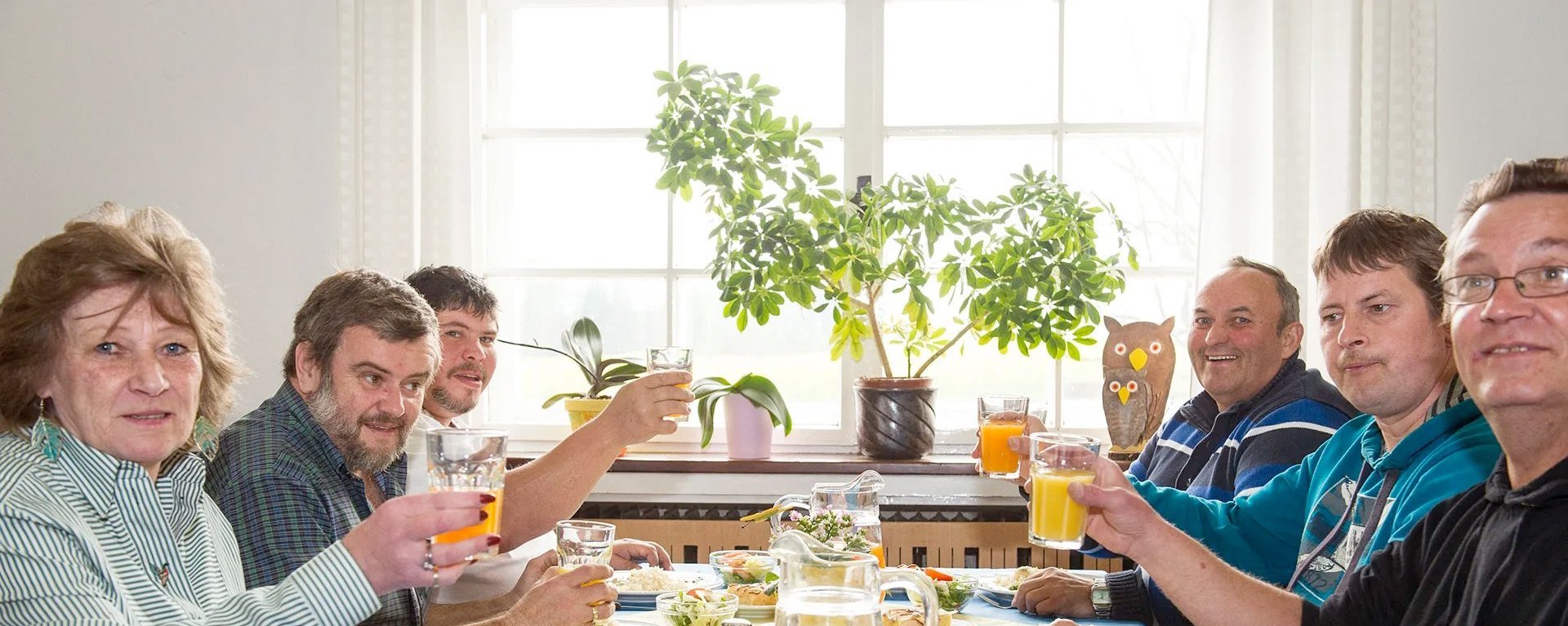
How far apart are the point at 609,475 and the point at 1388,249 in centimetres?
227

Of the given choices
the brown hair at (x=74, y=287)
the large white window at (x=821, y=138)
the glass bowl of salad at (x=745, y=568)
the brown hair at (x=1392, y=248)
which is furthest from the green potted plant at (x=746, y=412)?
the brown hair at (x=74, y=287)

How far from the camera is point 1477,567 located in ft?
4.52

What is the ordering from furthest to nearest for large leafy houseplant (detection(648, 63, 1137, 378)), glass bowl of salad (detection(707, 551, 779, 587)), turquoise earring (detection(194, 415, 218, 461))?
large leafy houseplant (detection(648, 63, 1137, 378))
glass bowl of salad (detection(707, 551, 779, 587))
turquoise earring (detection(194, 415, 218, 461))

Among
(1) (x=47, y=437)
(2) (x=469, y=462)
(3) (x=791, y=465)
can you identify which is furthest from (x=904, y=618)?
(3) (x=791, y=465)

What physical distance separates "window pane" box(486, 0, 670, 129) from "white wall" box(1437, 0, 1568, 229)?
231 centimetres

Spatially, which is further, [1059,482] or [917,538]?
[917,538]

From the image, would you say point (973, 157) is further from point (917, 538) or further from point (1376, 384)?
point (1376, 384)

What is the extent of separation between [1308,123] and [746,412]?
73.7 inches

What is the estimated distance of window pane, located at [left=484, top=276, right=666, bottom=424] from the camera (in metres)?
4.03

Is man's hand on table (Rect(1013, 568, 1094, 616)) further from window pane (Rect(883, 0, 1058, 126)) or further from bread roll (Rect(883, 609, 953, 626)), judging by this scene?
window pane (Rect(883, 0, 1058, 126))

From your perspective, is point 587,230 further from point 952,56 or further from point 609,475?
point 952,56

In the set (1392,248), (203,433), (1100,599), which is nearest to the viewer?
(203,433)

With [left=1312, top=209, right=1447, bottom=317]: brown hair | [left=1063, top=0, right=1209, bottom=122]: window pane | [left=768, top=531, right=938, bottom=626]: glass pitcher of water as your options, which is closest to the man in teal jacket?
[left=1312, top=209, right=1447, bottom=317]: brown hair

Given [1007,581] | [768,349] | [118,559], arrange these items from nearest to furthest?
[118,559] → [1007,581] → [768,349]
